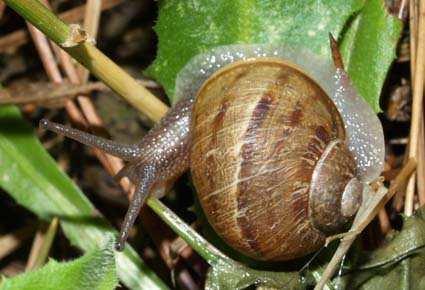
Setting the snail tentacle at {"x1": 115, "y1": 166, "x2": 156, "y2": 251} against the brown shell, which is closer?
the brown shell


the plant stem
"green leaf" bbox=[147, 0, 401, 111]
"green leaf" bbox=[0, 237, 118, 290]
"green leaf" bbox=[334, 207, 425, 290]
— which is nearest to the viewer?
"green leaf" bbox=[0, 237, 118, 290]

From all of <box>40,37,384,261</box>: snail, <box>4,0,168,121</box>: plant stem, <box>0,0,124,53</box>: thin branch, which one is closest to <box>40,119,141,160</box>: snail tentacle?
<box>40,37,384,261</box>: snail

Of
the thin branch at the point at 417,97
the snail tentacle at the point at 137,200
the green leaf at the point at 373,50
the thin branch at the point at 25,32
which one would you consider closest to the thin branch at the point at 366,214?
the thin branch at the point at 417,97

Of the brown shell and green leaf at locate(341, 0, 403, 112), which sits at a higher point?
green leaf at locate(341, 0, 403, 112)

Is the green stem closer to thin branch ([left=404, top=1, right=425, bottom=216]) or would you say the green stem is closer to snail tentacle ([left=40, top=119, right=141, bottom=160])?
snail tentacle ([left=40, top=119, right=141, bottom=160])

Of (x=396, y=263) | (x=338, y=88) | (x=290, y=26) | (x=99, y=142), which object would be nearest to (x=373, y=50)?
(x=338, y=88)

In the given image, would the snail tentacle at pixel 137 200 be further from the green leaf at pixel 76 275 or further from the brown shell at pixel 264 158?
the green leaf at pixel 76 275

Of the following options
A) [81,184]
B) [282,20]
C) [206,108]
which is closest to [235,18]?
[282,20]
